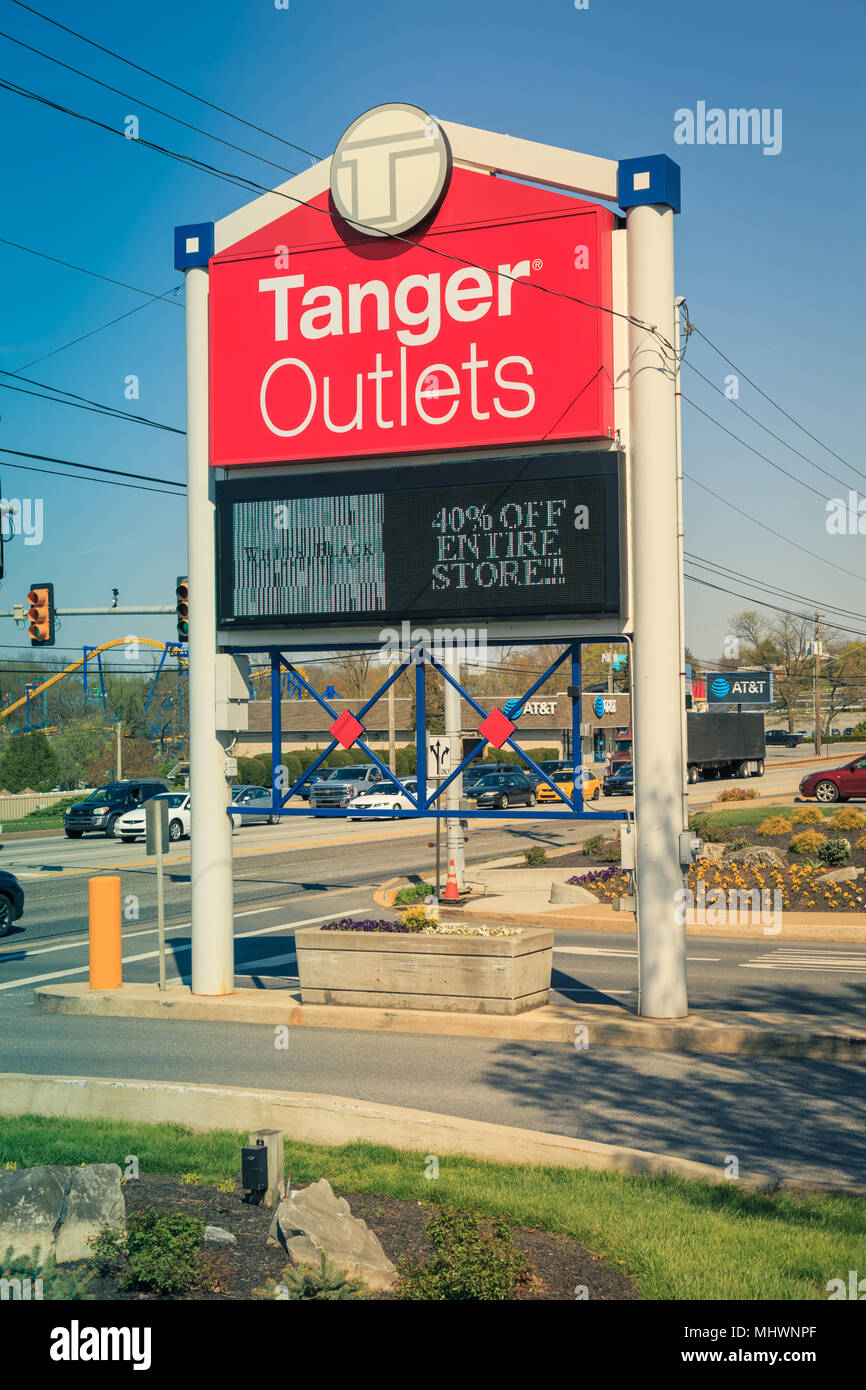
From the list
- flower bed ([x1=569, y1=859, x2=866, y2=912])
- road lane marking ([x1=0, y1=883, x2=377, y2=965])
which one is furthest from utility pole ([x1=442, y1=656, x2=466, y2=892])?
road lane marking ([x1=0, y1=883, x2=377, y2=965])

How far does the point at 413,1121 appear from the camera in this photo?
827 centimetres

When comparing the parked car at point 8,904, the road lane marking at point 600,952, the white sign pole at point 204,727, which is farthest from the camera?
the parked car at point 8,904

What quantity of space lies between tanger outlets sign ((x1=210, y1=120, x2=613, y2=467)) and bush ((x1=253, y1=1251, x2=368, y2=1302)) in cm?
859

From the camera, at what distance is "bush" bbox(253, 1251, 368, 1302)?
5.36 m

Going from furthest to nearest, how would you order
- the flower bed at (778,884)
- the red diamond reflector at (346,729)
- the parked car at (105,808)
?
the parked car at (105,808)
the flower bed at (778,884)
the red diamond reflector at (346,729)

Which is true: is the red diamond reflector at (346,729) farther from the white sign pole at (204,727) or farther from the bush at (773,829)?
the bush at (773,829)

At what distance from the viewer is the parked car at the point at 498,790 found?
49156 millimetres

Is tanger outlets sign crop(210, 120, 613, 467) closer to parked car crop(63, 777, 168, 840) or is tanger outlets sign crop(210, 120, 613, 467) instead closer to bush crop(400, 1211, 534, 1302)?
bush crop(400, 1211, 534, 1302)

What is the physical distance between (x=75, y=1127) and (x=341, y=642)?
6.02 metres

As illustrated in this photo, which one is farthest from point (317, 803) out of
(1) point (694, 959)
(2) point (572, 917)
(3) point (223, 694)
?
(3) point (223, 694)

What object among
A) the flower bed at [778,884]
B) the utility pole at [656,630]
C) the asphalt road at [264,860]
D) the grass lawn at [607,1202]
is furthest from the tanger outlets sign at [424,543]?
the asphalt road at [264,860]

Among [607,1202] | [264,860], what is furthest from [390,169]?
[264,860]

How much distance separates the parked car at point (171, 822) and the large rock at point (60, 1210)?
34430mm
